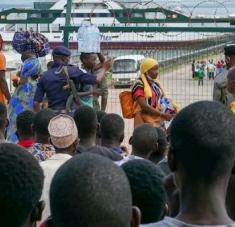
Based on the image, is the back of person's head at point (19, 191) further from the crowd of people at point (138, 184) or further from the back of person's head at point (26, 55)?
the back of person's head at point (26, 55)

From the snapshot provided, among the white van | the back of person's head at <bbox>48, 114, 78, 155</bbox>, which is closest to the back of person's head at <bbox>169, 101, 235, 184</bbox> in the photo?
the back of person's head at <bbox>48, 114, 78, 155</bbox>

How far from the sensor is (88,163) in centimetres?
252

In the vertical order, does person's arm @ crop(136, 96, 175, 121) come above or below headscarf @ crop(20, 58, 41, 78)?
below

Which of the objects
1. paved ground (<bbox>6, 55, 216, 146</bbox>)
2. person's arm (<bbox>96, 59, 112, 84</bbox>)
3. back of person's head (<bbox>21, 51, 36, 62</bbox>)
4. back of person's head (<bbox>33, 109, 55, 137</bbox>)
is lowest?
paved ground (<bbox>6, 55, 216, 146</bbox>)

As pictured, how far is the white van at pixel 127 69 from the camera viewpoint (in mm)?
11414

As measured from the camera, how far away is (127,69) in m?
12.6

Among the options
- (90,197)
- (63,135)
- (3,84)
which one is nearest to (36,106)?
(3,84)

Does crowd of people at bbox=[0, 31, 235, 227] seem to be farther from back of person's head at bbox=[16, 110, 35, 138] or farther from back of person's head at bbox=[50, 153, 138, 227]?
back of person's head at bbox=[16, 110, 35, 138]

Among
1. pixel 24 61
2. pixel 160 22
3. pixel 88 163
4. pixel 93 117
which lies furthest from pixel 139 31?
pixel 88 163

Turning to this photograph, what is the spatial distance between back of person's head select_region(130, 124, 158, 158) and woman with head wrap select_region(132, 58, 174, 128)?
8.16 ft

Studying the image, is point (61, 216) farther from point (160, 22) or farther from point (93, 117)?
point (160, 22)

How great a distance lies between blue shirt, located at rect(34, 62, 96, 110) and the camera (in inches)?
317

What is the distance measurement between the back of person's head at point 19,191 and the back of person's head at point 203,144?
0.50 m

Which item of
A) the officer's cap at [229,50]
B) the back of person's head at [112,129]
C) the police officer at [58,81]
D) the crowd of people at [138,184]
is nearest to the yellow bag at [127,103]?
the police officer at [58,81]
